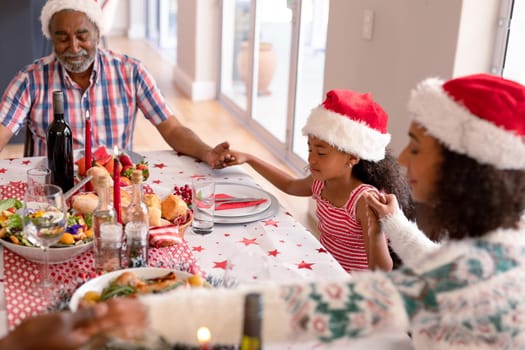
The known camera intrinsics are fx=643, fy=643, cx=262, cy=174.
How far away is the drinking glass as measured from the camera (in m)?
1.28

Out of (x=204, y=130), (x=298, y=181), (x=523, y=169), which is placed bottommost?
(x=204, y=130)

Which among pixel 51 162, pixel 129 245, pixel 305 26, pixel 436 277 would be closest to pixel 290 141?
pixel 305 26

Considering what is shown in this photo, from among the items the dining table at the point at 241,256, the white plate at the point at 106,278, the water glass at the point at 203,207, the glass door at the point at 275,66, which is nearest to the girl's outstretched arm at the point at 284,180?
the dining table at the point at 241,256

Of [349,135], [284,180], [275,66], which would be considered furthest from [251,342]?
[275,66]

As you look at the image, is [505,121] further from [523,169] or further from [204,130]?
[204,130]

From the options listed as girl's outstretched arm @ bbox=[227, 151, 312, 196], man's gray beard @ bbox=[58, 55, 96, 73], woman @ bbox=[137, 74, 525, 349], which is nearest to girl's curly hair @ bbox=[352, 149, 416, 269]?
girl's outstretched arm @ bbox=[227, 151, 312, 196]

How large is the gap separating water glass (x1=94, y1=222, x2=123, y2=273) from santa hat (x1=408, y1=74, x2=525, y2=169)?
2.20 feet

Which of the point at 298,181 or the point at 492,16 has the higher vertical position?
the point at 492,16

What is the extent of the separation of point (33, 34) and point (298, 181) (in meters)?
2.84

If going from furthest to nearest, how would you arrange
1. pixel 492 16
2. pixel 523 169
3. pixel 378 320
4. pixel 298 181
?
pixel 492 16 < pixel 298 181 < pixel 523 169 < pixel 378 320

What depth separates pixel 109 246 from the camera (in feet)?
4.40

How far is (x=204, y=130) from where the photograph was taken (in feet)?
16.4

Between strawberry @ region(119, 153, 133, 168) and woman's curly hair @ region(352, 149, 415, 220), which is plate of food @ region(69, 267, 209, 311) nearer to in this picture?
strawberry @ region(119, 153, 133, 168)

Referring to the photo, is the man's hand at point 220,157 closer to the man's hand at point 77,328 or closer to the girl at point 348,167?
the girl at point 348,167
